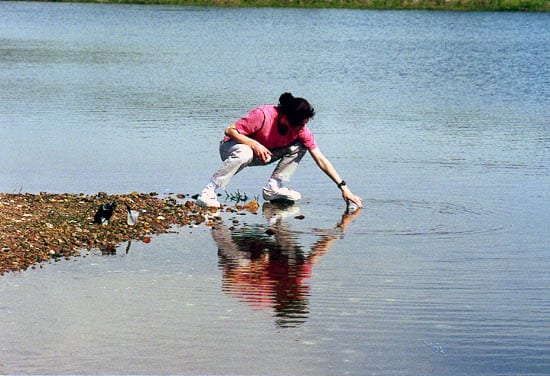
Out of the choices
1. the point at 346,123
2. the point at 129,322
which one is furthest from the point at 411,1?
the point at 129,322

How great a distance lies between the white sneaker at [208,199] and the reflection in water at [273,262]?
0.48 meters

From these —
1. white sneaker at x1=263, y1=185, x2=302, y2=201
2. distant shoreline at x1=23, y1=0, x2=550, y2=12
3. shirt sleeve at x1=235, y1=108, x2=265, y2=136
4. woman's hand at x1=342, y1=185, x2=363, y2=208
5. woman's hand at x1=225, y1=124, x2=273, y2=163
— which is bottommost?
distant shoreline at x1=23, y1=0, x2=550, y2=12

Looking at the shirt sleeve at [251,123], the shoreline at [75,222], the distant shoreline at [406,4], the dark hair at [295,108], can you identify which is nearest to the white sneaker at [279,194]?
the shoreline at [75,222]

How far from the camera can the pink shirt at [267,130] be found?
1117cm

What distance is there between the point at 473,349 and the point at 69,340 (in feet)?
7.66

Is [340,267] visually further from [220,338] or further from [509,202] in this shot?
[509,202]

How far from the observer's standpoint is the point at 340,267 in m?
9.12

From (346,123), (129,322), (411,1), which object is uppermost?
(129,322)

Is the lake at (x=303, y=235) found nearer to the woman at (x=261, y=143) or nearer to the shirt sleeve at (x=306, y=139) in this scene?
the woman at (x=261, y=143)

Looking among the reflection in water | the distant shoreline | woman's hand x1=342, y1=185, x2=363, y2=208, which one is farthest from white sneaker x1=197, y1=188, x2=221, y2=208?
the distant shoreline

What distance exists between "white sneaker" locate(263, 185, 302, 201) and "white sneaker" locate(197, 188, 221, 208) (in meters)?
0.66

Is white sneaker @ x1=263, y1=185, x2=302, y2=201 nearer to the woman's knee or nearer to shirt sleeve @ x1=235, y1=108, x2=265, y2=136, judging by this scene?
the woman's knee

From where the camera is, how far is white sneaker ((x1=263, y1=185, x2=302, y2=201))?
38.4ft

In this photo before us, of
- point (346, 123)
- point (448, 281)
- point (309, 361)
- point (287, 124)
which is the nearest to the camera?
point (309, 361)
